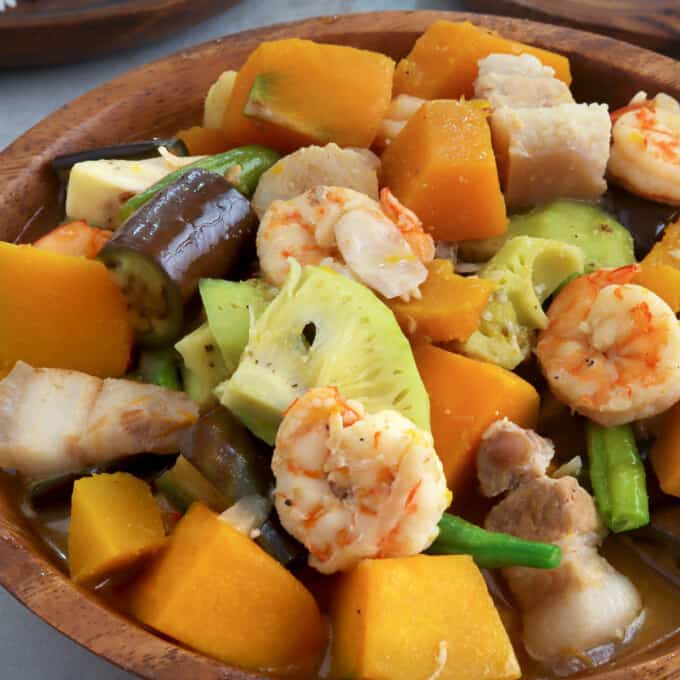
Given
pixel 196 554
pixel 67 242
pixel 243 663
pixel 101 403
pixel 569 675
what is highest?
pixel 67 242

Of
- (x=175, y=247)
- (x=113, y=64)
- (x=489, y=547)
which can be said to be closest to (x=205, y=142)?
(x=175, y=247)

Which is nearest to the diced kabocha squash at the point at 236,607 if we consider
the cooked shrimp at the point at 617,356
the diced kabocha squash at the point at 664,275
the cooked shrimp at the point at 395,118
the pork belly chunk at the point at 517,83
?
the cooked shrimp at the point at 617,356

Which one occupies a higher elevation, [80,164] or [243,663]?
[80,164]

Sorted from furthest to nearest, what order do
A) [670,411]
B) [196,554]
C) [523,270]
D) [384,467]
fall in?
1. [523,270]
2. [670,411]
3. [196,554]
4. [384,467]

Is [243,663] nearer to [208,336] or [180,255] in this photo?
[208,336]

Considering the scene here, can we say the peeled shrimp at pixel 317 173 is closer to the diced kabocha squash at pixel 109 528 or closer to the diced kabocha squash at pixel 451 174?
the diced kabocha squash at pixel 451 174

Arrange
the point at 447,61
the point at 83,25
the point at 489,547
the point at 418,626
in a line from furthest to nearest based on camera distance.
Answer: the point at 83,25 < the point at 447,61 < the point at 489,547 < the point at 418,626

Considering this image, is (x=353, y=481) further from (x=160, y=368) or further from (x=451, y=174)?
(x=451, y=174)

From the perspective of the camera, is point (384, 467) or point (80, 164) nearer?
point (384, 467)

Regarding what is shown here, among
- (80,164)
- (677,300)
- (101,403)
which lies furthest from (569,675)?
(80,164)
